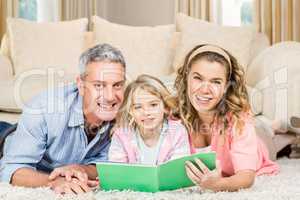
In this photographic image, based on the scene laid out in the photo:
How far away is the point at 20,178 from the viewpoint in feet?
4.65

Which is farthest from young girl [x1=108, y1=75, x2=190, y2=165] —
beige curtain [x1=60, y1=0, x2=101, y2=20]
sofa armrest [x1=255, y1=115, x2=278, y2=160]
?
beige curtain [x1=60, y1=0, x2=101, y2=20]

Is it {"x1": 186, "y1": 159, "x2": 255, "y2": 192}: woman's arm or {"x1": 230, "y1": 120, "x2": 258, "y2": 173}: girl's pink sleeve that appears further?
{"x1": 230, "y1": 120, "x2": 258, "y2": 173}: girl's pink sleeve

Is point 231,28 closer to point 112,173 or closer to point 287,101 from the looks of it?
point 287,101

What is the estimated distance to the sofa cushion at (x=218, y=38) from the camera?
9.16 feet

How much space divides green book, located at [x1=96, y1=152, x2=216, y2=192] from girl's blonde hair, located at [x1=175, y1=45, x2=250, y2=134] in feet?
0.43

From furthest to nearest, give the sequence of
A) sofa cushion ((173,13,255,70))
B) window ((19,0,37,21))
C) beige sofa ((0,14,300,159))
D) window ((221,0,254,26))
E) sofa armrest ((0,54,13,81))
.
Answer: window ((19,0,37,21)) < window ((221,0,254,26)) < sofa armrest ((0,54,13,81)) < sofa cushion ((173,13,255,70)) < beige sofa ((0,14,300,159))

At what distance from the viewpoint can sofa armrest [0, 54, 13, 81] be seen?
9.62 feet

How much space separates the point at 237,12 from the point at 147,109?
287 cm

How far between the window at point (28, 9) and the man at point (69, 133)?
293cm

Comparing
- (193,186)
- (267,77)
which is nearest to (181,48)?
(267,77)

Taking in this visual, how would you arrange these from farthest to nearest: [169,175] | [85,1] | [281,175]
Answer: [85,1]
[281,175]
[169,175]

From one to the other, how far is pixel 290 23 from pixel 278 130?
1535 millimetres

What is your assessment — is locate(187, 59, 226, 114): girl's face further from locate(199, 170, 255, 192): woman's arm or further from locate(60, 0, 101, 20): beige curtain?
locate(60, 0, 101, 20): beige curtain

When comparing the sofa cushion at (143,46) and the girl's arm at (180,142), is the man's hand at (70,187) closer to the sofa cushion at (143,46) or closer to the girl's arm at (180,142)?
the girl's arm at (180,142)
